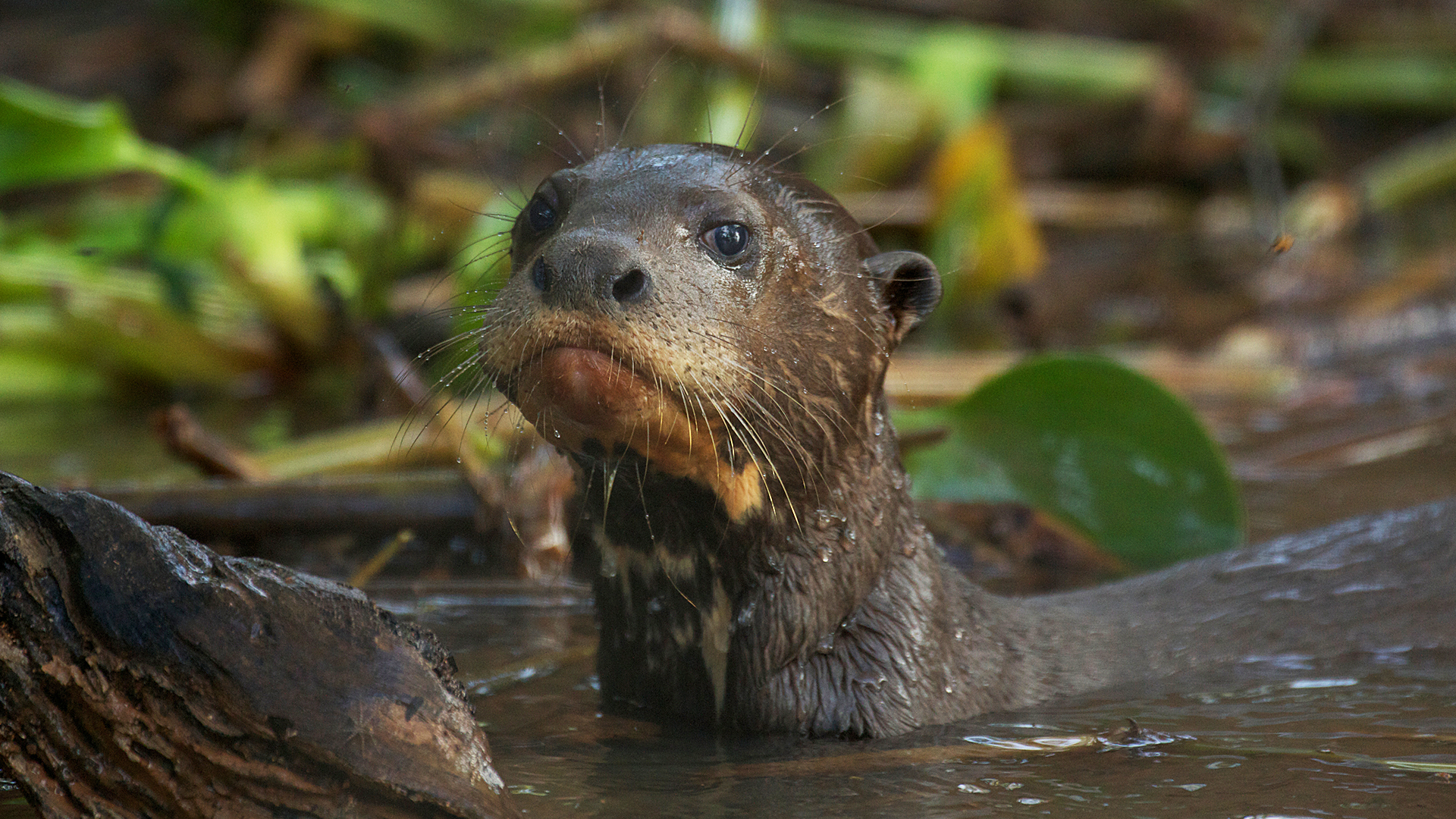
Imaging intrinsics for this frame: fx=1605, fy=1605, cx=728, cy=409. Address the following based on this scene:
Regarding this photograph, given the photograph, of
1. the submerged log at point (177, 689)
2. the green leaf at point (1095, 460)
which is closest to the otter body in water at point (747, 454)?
the submerged log at point (177, 689)

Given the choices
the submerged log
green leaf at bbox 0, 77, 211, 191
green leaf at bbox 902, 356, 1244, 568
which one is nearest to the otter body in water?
the submerged log

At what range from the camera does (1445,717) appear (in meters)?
2.38

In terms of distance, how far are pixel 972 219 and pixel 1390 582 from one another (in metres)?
3.30

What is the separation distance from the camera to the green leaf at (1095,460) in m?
3.34

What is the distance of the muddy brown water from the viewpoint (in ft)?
6.48

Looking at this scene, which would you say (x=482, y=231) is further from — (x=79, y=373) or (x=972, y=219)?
(x=972, y=219)

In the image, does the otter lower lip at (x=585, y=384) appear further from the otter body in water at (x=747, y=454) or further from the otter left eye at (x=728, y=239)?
the otter left eye at (x=728, y=239)

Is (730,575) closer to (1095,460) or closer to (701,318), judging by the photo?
(701,318)

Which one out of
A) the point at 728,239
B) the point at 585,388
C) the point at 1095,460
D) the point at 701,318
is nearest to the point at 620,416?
the point at 585,388

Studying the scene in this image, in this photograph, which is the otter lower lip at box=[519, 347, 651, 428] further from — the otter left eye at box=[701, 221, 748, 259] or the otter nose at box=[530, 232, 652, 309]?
the otter left eye at box=[701, 221, 748, 259]

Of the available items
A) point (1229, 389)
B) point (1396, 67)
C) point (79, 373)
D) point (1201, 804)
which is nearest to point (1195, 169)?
point (1396, 67)

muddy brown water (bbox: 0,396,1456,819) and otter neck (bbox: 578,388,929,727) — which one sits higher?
otter neck (bbox: 578,388,929,727)

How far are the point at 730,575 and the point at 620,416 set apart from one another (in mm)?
407

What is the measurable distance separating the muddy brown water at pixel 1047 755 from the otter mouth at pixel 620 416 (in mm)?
395
